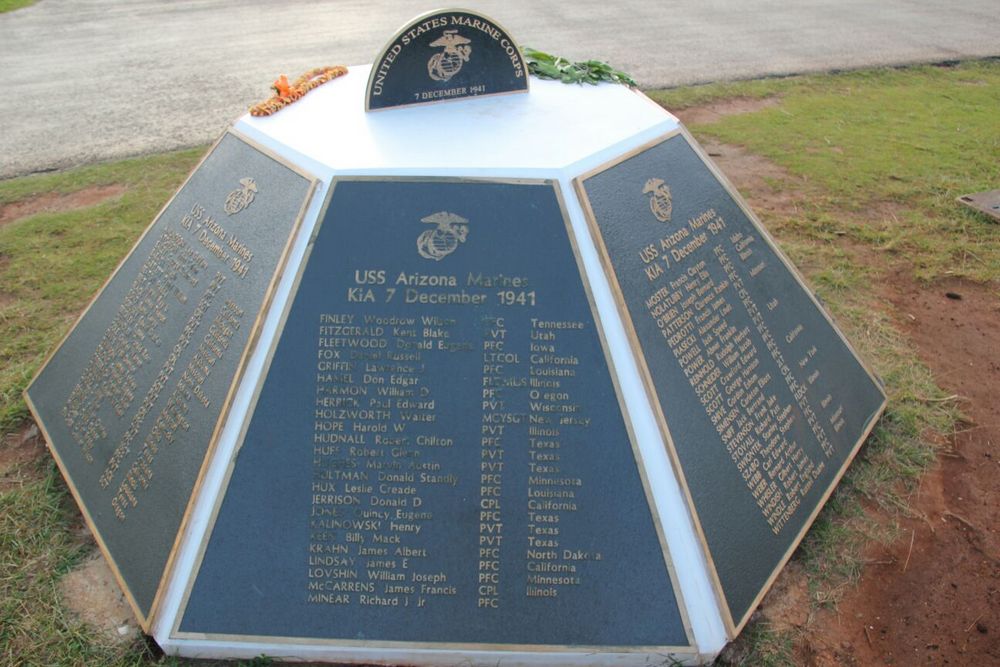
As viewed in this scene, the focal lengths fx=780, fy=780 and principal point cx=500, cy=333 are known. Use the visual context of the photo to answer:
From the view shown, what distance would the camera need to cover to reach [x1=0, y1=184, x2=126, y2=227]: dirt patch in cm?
775

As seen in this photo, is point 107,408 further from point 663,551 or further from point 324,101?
point 663,551

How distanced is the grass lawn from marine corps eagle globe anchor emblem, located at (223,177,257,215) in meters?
1.94

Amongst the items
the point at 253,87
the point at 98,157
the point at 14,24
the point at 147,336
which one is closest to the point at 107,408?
the point at 147,336

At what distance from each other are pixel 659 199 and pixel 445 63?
4.74ft

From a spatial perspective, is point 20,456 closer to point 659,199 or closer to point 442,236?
point 442,236

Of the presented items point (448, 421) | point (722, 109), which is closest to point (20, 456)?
point (448, 421)

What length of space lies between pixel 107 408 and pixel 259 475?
1.26 meters

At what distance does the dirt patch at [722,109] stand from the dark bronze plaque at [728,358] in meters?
5.47

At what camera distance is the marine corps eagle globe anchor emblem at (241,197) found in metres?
4.23

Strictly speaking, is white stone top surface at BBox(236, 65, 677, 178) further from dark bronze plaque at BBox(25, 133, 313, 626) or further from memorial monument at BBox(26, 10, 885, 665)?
dark bronze plaque at BBox(25, 133, 313, 626)

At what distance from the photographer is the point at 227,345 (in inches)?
150

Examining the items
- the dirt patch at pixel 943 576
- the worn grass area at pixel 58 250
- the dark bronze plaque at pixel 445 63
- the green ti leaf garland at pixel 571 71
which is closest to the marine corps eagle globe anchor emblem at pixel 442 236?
the dark bronze plaque at pixel 445 63

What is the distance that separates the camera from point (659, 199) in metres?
4.23

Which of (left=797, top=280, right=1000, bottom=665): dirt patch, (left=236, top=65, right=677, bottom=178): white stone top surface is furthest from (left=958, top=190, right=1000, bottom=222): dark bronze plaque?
(left=236, top=65, right=677, bottom=178): white stone top surface
